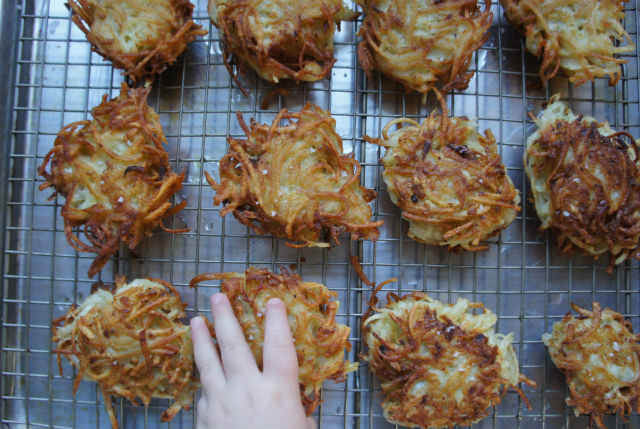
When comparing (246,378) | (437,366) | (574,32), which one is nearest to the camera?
(246,378)

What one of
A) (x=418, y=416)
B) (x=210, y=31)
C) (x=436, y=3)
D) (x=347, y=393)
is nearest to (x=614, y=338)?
(x=418, y=416)

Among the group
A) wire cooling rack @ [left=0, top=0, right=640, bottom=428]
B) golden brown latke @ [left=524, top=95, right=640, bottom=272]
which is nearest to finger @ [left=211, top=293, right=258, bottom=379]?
wire cooling rack @ [left=0, top=0, right=640, bottom=428]

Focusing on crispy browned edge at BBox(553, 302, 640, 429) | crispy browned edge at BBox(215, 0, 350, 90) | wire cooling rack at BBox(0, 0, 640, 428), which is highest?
crispy browned edge at BBox(215, 0, 350, 90)

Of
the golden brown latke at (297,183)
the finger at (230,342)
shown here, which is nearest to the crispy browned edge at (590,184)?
the golden brown latke at (297,183)

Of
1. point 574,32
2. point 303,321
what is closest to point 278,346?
point 303,321

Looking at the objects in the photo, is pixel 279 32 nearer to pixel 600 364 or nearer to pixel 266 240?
pixel 266 240

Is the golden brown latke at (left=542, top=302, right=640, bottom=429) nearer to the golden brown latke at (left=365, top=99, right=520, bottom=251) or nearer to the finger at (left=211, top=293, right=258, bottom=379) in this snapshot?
the golden brown latke at (left=365, top=99, right=520, bottom=251)
